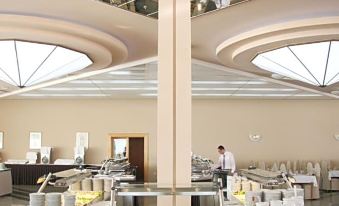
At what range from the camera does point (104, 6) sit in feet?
15.3

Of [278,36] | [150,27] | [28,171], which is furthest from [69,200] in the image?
[28,171]

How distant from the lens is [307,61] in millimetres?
6184

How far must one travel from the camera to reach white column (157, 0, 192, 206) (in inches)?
86.0

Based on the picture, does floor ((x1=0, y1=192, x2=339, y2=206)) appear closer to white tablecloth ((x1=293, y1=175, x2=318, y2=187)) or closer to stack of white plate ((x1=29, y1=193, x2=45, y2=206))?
white tablecloth ((x1=293, y1=175, x2=318, y2=187))

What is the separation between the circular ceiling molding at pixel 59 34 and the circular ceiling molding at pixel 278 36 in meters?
1.69

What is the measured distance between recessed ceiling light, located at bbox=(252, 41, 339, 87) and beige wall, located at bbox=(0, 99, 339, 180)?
179 inches

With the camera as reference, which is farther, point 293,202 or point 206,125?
point 206,125

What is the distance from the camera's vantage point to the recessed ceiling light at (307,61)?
571 centimetres

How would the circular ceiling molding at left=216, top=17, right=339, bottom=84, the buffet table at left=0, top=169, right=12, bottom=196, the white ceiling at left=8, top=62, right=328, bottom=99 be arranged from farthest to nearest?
the buffet table at left=0, top=169, right=12, bottom=196 < the white ceiling at left=8, top=62, right=328, bottom=99 < the circular ceiling molding at left=216, top=17, right=339, bottom=84

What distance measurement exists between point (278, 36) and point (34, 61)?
361 centimetres

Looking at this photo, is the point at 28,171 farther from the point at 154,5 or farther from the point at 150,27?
the point at 154,5

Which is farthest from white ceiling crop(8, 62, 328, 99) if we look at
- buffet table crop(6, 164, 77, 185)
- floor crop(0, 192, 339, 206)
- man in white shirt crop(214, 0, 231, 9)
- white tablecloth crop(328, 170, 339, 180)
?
man in white shirt crop(214, 0, 231, 9)

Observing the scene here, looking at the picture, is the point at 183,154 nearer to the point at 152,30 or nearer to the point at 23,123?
the point at 152,30

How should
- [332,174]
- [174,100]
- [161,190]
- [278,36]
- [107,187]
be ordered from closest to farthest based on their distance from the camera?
[161,190], [174,100], [107,187], [278,36], [332,174]
